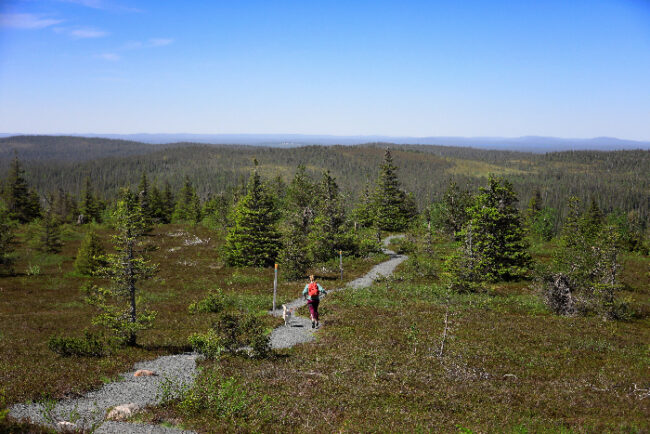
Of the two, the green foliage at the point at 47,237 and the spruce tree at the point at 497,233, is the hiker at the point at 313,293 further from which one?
the green foliage at the point at 47,237

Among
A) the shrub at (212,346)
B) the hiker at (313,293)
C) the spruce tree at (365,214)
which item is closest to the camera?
the shrub at (212,346)

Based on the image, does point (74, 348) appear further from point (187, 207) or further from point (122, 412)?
point (187, 207)

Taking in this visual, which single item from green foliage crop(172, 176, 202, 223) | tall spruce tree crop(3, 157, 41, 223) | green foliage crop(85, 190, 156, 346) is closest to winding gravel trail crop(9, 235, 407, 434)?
green foliage crop(85, 190, 156, 346)

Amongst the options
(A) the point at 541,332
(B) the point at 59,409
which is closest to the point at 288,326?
(B) the point at 59,409

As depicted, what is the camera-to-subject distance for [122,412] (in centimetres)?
862

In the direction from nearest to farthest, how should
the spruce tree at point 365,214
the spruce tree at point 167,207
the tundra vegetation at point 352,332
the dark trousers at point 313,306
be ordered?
the tundra vegetation at point 352,332 < the dark trousers at point 313,306 < the spruce tree at point 365,214 < the spruce tree at point 167,207

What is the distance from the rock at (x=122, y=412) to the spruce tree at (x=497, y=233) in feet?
84.7

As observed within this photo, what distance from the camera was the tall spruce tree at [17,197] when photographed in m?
77.9

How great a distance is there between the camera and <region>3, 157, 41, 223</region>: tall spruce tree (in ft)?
255

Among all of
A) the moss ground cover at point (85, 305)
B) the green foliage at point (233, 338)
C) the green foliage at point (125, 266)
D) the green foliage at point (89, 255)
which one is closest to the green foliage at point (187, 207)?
the moss ground cover at point (85, 305)

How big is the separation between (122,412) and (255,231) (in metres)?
30.5

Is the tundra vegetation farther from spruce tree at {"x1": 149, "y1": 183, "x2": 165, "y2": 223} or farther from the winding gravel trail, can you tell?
spruce tree at {"x1": 149, "y1": 183, "x2": 165, "y2": 223}

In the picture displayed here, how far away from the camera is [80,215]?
87.8 metres

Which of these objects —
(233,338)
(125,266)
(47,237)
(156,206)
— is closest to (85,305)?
(125,266)
